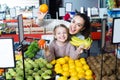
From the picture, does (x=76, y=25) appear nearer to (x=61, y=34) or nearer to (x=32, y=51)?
(x=61, y=34)

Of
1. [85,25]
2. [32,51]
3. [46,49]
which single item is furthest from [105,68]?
[32,51]

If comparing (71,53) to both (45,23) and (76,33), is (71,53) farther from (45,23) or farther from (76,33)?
(45,23)

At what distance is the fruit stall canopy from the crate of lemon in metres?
0.50

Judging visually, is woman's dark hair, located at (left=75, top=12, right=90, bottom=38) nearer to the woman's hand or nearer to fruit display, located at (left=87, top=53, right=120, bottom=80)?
fruit display, located at (left=87, top=53, right=120, bottom=80)

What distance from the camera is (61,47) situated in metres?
2.85

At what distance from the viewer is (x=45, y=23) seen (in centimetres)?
391

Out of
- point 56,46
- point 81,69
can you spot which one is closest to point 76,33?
point 56,46

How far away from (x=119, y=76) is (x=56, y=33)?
76cm

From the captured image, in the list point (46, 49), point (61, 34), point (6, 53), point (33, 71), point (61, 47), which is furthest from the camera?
point (61, 47)

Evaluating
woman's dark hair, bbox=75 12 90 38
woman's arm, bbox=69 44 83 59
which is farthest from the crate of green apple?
woman's dark hair, bbox=75 12 90 38

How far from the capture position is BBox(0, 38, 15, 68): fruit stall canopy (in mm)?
1934

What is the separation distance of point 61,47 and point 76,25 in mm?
279

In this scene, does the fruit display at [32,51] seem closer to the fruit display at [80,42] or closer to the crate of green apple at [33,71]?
the crate of green apple at [33,71]

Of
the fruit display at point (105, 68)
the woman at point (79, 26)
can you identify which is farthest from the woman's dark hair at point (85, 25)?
the fruit display at point (105, 68)
